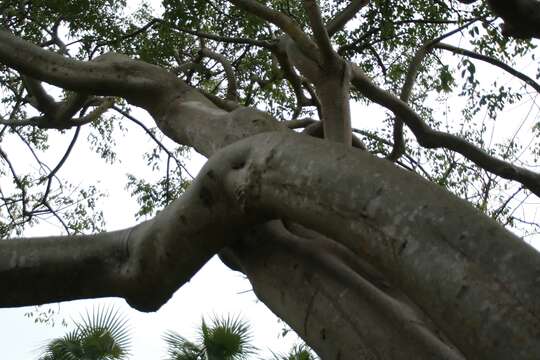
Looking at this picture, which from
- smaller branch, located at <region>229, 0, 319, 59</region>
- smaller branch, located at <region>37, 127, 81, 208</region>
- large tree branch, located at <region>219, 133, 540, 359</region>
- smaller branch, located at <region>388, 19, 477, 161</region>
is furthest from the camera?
smaller branch, located at <region>37, 127, 81, 208</region>

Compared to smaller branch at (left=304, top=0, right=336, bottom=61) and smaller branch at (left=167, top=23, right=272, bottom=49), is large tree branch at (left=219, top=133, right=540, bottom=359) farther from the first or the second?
smaller branch at (left=167, top=23, right=272, bottom=49)

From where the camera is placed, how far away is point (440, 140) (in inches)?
200

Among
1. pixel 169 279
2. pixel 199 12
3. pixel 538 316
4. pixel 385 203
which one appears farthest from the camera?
pixel 199 12

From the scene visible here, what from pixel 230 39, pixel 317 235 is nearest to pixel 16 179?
pixel 230 39

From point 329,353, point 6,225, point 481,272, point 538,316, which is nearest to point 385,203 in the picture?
point 481,272

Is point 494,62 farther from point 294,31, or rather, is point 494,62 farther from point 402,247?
point 402,247

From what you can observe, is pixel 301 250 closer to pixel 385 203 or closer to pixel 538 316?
pixel 385 203

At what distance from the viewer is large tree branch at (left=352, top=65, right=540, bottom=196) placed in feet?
15.2

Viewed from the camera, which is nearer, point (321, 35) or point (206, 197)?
point (206, 197)

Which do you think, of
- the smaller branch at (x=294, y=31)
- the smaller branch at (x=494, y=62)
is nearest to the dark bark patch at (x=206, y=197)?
the smaller branch at (x=294, y=31)

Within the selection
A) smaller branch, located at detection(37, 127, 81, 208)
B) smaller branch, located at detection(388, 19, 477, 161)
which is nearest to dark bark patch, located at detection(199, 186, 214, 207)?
smaller branch, located at detection(388, 19, 477, 161)

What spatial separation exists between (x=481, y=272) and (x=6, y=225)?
8.37 meters

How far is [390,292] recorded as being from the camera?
2922mm

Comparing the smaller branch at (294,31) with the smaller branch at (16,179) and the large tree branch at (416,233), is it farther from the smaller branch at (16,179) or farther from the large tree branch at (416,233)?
the smaller branch at (16,179)
